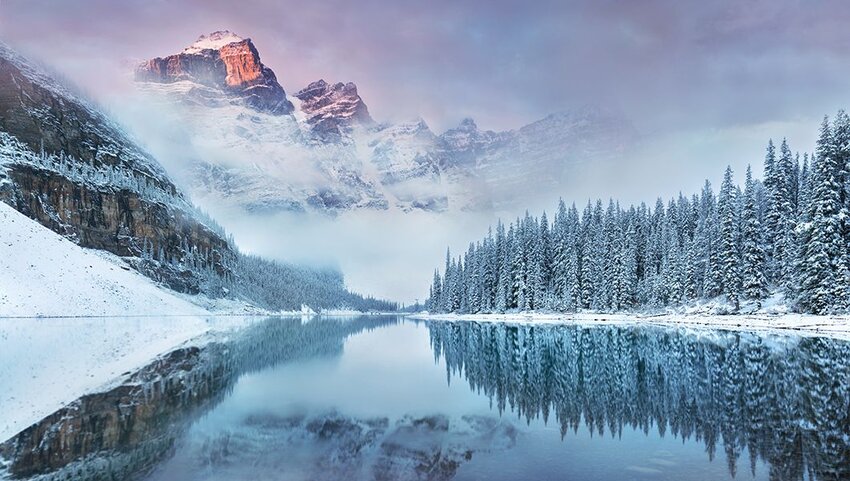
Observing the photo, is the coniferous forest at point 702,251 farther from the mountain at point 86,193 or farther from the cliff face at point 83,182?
the cliff face at point 83,182

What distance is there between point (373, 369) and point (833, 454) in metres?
25.3

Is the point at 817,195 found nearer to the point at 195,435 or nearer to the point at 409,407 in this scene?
the point at 409,407

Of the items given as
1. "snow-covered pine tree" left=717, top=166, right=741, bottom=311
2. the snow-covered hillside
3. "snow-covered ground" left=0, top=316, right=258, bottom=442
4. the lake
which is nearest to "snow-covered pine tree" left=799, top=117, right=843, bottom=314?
"snow-covered pine tree" left=717, top=166, right=741, bottom=311

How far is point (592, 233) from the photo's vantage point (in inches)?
4717

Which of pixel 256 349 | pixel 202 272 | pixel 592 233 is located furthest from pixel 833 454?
pixel 202 272

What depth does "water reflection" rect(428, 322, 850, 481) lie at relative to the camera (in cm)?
1423

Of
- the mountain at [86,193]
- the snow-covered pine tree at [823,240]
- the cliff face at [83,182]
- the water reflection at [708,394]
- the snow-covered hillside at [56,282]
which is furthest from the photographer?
the cliff face at [83,182]

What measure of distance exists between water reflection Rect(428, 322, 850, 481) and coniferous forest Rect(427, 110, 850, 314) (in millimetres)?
23062

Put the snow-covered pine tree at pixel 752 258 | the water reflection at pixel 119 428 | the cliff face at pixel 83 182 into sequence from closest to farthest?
the water reflection at pixel 119 428 → the snow-covered pine tree at pixel 752 258 → the cliff face at pixel 83 182

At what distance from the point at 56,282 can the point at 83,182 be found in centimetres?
6426

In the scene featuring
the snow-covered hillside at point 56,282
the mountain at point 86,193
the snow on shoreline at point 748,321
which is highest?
the mountain at point 86,193

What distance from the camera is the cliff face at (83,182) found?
5241 inches

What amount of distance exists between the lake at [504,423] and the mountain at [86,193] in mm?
95101

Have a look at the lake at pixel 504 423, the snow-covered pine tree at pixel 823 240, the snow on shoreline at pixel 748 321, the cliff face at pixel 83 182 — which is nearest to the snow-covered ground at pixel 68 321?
the lake at pixel 504 423
